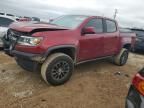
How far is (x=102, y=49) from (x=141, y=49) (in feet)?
18.4

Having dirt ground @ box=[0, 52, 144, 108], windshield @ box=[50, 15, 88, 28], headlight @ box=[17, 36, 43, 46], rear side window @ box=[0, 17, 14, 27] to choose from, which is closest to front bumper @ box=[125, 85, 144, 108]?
dirt ground @ box=[0, 52, 144, 108]

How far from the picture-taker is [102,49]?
5746 millimetres

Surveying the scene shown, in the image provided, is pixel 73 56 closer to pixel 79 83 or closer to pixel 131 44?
pixel 79 83

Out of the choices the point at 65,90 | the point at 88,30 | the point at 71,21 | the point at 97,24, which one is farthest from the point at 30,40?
the point at 97,24

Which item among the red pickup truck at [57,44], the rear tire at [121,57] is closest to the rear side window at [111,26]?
the red pickup truck at [57,44]

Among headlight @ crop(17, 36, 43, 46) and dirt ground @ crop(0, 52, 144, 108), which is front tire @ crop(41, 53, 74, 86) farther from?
headlight @ crop(17, 36, 43, 46)

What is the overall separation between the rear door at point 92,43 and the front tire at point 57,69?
57cm

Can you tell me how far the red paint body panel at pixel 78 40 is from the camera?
413 centimetres

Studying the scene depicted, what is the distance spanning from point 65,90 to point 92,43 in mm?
1542

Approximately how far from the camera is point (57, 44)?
14.1ft

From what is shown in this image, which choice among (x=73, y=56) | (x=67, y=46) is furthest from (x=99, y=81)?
(x=67, y=46)

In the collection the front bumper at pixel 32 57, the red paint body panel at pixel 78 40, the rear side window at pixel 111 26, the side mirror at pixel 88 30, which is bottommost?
A: the front bumper at pixel 32 57

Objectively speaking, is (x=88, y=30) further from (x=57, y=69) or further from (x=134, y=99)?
(x=134, y=99)

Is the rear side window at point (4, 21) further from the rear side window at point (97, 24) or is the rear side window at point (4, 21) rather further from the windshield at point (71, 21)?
the rear side window at point (97, 24)
